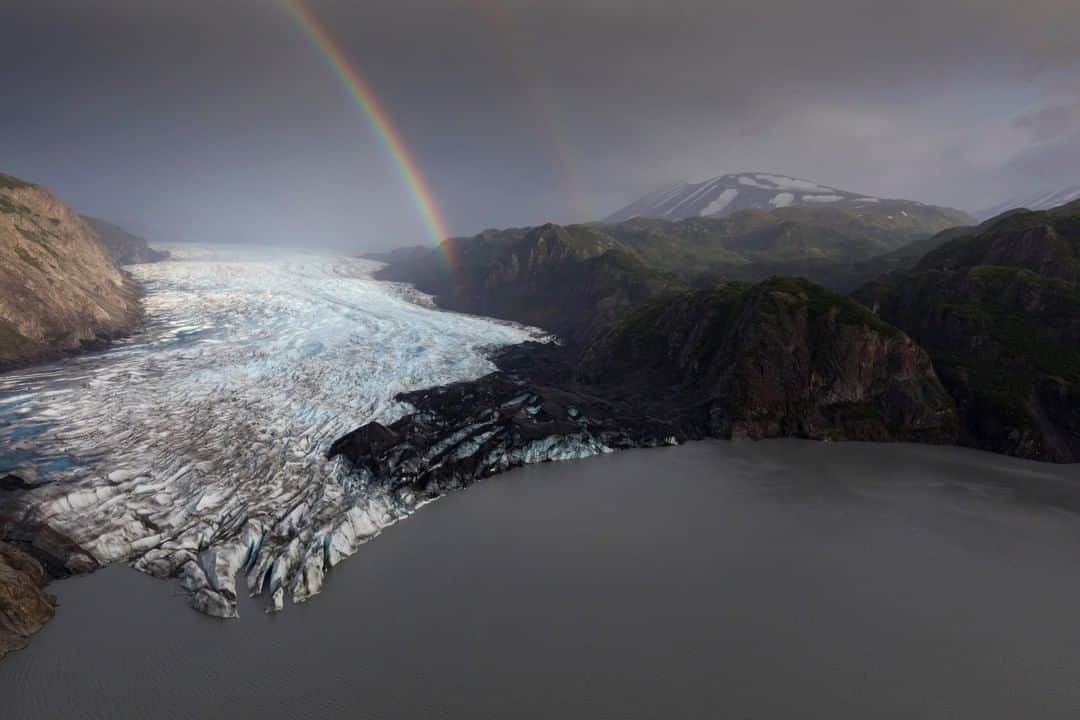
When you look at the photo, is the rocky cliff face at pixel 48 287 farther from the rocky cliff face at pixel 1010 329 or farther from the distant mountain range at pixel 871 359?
the rocky cliff face at pixel 1010 329

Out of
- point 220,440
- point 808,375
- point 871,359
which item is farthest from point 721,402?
point 220,440

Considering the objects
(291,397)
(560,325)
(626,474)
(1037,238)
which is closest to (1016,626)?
(626,474)

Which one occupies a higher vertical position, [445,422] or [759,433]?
[445,422]

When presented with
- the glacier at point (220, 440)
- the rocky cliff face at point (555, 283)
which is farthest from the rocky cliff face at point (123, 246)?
the glacier at point (220, 440)

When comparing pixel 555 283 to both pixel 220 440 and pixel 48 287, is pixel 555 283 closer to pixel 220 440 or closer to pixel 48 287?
pixel 48 287

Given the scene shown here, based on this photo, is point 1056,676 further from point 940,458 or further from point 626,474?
point 940,458

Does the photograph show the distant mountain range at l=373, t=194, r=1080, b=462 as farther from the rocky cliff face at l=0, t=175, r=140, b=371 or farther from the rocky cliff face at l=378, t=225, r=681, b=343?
the rocky cliff face at l=0, t=175, r=140, b=371
